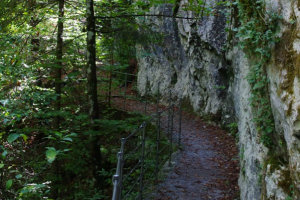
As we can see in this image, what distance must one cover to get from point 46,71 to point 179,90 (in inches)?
324

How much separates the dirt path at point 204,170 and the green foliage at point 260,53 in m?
2.22

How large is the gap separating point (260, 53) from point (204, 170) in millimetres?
3842

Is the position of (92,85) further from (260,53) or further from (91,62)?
(260,53)

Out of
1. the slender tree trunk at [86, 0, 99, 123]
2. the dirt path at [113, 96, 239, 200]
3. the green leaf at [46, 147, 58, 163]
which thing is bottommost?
the dirt path at [113, 96, 239, 200]

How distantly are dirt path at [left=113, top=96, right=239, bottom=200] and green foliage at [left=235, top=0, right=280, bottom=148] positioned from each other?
2221 millimetres

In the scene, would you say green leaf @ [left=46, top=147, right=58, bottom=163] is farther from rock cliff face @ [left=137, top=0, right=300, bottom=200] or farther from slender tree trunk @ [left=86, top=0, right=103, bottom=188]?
slender tree trunk @ [left=86, top=0, right=103, bottom=188]

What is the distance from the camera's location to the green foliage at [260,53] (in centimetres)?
357

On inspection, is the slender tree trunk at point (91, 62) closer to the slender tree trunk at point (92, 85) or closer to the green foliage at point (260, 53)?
the slender tree trunk at point (92, 85)

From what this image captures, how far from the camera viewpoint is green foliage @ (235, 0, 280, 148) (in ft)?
11.7

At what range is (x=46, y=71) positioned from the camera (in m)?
7.50

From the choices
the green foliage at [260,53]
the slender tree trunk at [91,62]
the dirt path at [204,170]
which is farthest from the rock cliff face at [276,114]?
the slender tree trunk at [91,62]

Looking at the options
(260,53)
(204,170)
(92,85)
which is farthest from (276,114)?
(92,85)

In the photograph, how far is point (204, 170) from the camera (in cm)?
684

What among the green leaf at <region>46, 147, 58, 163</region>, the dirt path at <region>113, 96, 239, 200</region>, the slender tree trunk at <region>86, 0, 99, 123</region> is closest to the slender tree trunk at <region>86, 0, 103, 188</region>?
the slender tree trunk at <region>86, 0, 99, 123</region>
